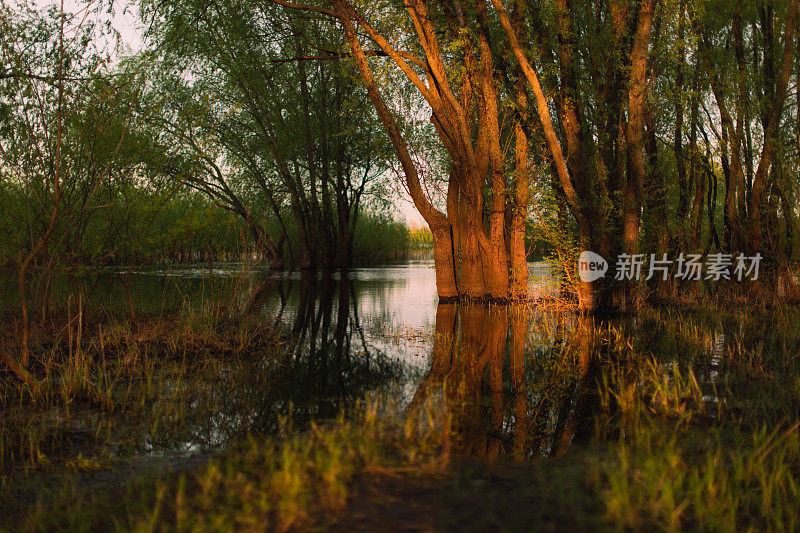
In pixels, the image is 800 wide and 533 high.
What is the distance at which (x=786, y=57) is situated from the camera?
12.6m

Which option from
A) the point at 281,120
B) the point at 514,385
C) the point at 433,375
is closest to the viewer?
the point at 514,385

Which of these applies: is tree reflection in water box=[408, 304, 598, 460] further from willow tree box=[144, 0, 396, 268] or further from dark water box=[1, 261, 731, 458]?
willow tree box=[144, 0, 396, 268]

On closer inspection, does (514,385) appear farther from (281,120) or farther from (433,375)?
(281,120)

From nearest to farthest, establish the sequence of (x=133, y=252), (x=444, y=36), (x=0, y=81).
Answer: (x=0, y=81) < (x=133, y=252) < (x=444, y=36)

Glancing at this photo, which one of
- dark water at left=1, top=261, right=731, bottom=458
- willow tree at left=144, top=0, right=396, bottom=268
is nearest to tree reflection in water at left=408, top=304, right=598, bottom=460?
dark water at left=1, top=261, right=731, bottom=458

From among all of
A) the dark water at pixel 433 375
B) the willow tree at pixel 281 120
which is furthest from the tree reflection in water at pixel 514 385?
the willow tree at pixel 281 120

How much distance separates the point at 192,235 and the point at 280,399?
194 inches

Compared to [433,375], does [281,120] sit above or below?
above

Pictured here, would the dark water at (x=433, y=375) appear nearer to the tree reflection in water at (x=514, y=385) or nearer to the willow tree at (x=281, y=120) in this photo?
the tree reflection in water at (x=514, y=385)

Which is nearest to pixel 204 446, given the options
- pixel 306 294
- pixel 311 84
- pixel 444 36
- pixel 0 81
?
pixel 0 81

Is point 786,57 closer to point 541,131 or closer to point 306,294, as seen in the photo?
point 541,131

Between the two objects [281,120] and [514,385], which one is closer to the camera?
[514,385]

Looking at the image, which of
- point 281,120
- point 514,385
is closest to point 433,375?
point 514,385

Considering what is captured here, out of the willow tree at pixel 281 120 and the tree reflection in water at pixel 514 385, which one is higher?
the willow tree at pixel 281 120
